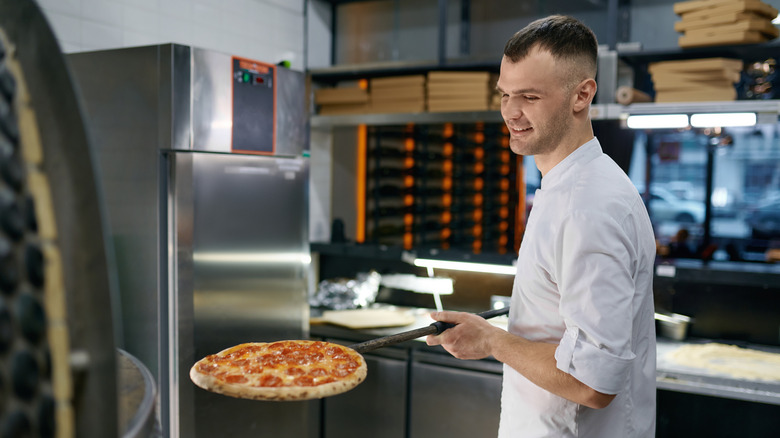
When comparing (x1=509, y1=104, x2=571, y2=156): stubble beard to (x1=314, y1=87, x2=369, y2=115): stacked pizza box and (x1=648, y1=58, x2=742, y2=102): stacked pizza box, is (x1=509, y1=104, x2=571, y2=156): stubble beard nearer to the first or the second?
(x1=648, y1=58, x2=742, y2=102): stacked pizza box

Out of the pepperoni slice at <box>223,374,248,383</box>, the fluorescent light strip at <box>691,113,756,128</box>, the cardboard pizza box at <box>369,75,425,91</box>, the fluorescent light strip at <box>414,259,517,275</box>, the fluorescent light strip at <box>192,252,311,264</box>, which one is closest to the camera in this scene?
the pepperoni slice at <box>223,374,248,383</box>

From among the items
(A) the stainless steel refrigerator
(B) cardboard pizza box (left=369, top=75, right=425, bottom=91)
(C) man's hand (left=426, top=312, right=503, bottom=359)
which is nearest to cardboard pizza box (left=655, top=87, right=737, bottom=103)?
(B) cardboard pizza box (left=369, top=75, right=425, bottom=91)

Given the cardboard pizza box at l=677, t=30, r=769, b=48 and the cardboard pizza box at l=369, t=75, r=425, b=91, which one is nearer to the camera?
the cardboard pizza box at l=677, t=30, r=769, b=48

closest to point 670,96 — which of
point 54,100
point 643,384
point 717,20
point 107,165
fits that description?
point 717,20

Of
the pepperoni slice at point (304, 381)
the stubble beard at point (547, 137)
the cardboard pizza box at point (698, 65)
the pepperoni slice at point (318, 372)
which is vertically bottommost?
the pepperoni slice at point (318, 372)

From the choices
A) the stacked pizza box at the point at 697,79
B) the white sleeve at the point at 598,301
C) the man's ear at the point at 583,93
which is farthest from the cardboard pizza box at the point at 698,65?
the white sleeve at the point at 598,301

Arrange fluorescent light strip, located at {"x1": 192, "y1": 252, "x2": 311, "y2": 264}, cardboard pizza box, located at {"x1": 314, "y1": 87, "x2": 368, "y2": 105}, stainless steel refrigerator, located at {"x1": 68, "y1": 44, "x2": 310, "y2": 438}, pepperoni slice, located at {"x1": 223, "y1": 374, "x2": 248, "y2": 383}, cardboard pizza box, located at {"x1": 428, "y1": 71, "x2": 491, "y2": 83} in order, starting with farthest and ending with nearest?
cardboard pizza box, located at {"x1": 314, "y1": 87, "x2": 368, "y2": 105}
cardboard pizza box, located at {"x1": 428, "y1": 71, "x2": 491, "y2": 83}
fluorescent light strip, located at {"x1": 192, "y1": 252, "x2": 311, "y2": 264}
stainless steel refrigerator, located at {"x1": 68, "y1": 44, "x2": 310, "y2": 438}
pepperoni slice, located at {"x1": 223, "y1": 374, "x2": 248, "y2": 383}

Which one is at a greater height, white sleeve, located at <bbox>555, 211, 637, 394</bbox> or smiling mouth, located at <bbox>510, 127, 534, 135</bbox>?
smiling mouth, located at <bbox>510, 127, 534, 135</bbox>

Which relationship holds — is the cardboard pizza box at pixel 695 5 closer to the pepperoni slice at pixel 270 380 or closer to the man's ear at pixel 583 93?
the man's ear at pixel 583 93

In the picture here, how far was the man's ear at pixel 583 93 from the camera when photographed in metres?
1.45

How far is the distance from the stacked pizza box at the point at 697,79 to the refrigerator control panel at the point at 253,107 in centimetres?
195

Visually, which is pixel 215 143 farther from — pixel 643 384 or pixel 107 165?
pixel 643 384

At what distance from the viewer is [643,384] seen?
1521mm

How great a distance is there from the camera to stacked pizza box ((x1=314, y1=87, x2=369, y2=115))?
4.21 meters
